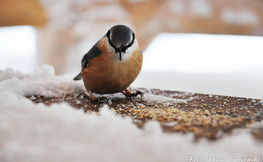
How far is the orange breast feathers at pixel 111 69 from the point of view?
1.59 m

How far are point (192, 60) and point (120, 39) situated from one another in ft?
5.80

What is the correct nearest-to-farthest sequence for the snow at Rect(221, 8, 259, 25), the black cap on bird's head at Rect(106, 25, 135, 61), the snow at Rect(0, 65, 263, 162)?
the snow at Rect(0, 65, 263, 162) → the black cap on bird's head at Rect(106, 25, 135, 61) → the snow at Rect(221, 8, 259, 25)

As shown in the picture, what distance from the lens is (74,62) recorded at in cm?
330

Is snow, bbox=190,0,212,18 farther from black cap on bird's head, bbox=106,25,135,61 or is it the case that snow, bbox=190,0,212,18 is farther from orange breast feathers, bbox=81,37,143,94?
black cap on bird's head, bbox=106,25,135,61

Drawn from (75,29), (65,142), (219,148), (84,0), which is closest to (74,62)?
(75,29)

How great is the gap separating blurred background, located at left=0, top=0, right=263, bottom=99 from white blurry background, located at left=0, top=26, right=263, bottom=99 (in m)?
0.01

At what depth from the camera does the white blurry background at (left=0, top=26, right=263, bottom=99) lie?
2.42m

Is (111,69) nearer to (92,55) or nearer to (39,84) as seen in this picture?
(92,55)

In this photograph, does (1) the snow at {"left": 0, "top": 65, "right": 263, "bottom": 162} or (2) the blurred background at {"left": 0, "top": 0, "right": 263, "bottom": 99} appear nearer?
(1) the snow at {"left": 0, "top": 65, "right": 263, "bottom": 162}

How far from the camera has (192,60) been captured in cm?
306

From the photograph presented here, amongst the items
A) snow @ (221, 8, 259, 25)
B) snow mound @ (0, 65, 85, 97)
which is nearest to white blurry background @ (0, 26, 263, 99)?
snow @ (221, 8, 259, 25)

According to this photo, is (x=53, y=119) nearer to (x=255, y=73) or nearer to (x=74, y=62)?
(x=255, y=73)

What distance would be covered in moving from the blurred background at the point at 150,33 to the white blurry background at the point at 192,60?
11 millimetres

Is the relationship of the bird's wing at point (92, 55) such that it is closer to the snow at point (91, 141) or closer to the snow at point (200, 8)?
the snow at point (91, 141)
